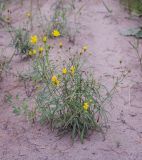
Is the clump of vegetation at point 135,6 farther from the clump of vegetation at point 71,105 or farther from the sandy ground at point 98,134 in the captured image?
the clump of vegetation at point 71,105

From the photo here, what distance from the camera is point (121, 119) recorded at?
3.24 metres

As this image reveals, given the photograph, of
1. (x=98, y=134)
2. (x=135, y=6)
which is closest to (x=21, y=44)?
(x=98, y=134)

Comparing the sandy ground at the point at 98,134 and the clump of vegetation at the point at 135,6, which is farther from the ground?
the clump of vegetation at the point at 135,6

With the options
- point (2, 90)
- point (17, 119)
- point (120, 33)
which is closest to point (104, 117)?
point (17, 119)

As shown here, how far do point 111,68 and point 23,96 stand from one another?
3.21ft

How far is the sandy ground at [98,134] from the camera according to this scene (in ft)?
9.50

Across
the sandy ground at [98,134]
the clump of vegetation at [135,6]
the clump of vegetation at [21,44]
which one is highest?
the clump of vegetation at [135,6]

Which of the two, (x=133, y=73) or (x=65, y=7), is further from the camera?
(x=65, y=7)

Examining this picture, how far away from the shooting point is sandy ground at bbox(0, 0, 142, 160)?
2895 mm

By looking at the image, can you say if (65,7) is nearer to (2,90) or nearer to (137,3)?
(137,3)

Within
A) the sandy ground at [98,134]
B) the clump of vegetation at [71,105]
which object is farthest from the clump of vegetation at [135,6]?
the clump of vegetation at [71,105]

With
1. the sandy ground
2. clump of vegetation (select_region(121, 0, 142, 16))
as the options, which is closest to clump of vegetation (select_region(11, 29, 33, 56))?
the sandy ground

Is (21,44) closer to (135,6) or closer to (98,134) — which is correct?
(98,134)

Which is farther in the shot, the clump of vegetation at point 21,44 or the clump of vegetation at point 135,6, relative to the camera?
the clump of vegetation at point 135,6
